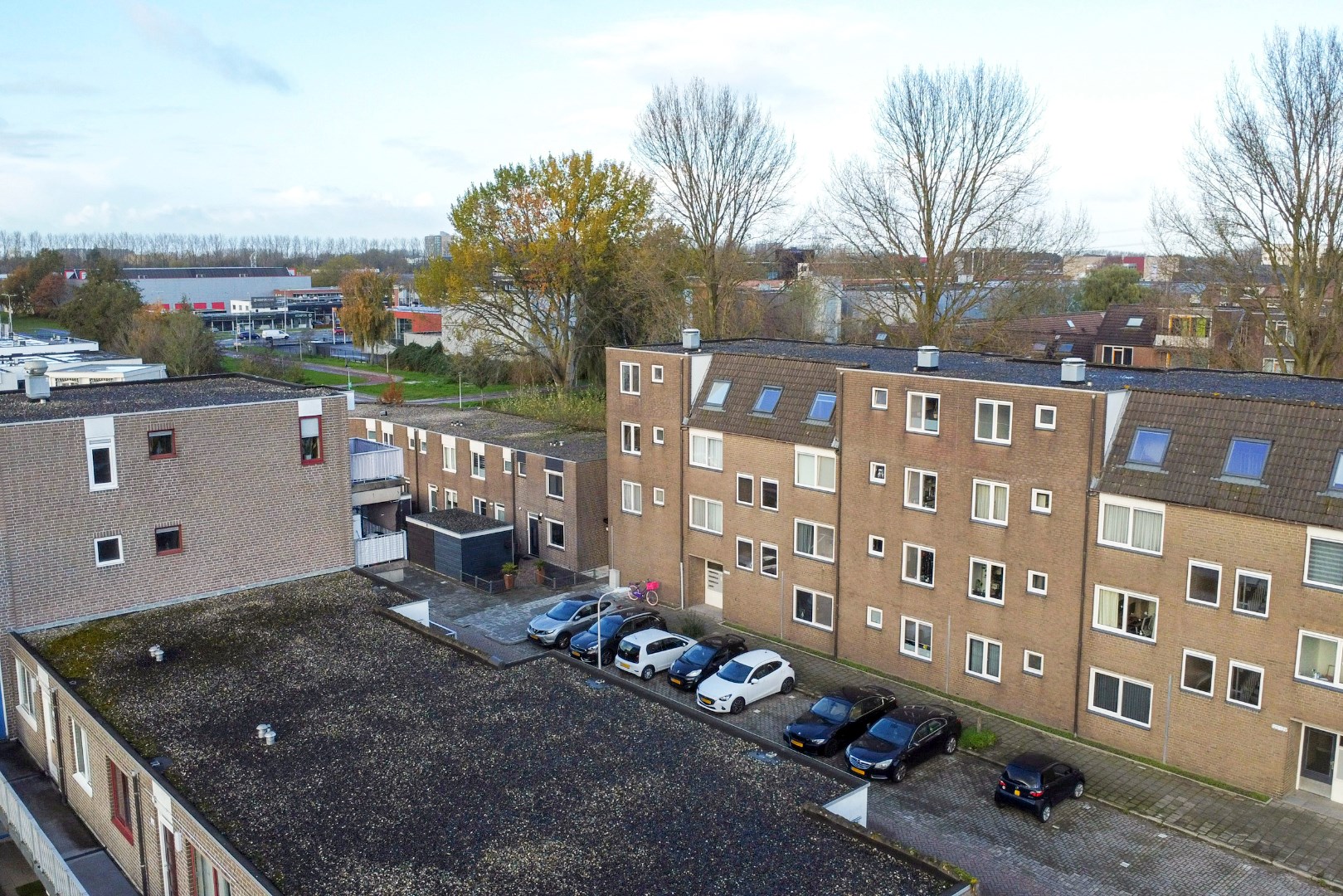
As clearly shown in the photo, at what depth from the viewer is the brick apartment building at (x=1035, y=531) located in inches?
865

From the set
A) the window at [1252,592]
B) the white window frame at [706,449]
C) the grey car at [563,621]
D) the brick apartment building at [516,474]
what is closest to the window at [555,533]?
the brick apartment building at [516,474]

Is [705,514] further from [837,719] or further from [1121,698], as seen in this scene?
[1121,698]

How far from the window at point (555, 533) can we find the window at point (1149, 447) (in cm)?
2114

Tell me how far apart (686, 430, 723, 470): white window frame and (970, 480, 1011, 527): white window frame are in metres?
8.93

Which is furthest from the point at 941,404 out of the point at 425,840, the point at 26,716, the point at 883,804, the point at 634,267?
the point at 634,267

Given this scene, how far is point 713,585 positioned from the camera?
3494 centimetres

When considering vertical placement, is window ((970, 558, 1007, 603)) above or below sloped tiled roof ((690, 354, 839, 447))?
below

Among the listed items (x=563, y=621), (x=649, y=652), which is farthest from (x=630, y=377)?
(x=649, y=652)

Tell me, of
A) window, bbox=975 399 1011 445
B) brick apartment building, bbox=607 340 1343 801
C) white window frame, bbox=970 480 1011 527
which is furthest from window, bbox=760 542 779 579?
window, bbox=975 399 1011 445

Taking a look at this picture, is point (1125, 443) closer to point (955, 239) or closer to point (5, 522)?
point (955, 239)

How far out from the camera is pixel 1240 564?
22.2 metres

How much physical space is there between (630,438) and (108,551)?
17.0m

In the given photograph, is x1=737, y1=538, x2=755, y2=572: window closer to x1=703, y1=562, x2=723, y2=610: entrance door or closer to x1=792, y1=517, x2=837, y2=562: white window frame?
x1=703, y1=562, x2=723, y2=610: entrance door

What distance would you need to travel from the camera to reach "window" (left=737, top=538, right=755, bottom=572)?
3278cm
